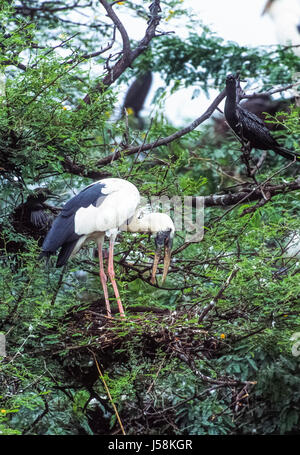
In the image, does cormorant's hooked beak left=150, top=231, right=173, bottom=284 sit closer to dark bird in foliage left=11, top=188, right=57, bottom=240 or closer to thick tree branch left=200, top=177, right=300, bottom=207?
thick tree branch left=200, top=177, right=300, bottom=207

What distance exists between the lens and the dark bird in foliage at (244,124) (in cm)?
383

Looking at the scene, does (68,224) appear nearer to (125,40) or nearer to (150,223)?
(150,223)

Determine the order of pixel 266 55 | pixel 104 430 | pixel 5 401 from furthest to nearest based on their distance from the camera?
pixel 266 55 < pixel 104 430 < pixel 5 401

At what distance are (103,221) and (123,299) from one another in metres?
0.45

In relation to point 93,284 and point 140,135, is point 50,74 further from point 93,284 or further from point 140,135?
point 93,284

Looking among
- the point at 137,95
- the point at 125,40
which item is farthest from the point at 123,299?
the point at 137,95

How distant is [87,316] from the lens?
3.68 m

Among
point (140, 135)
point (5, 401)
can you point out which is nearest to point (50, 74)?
point (140, 135)

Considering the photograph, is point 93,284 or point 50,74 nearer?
point 50,74

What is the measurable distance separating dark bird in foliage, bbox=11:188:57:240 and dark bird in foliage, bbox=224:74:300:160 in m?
1.20

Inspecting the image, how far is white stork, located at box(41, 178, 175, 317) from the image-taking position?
3.75m

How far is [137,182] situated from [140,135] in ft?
1.50

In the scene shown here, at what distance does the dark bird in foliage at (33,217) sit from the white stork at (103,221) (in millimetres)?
313

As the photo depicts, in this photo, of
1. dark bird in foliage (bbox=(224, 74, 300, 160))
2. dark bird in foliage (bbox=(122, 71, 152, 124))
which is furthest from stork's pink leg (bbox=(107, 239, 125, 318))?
dark bird in foliage (bbox=(122, 71, 152, 124))
